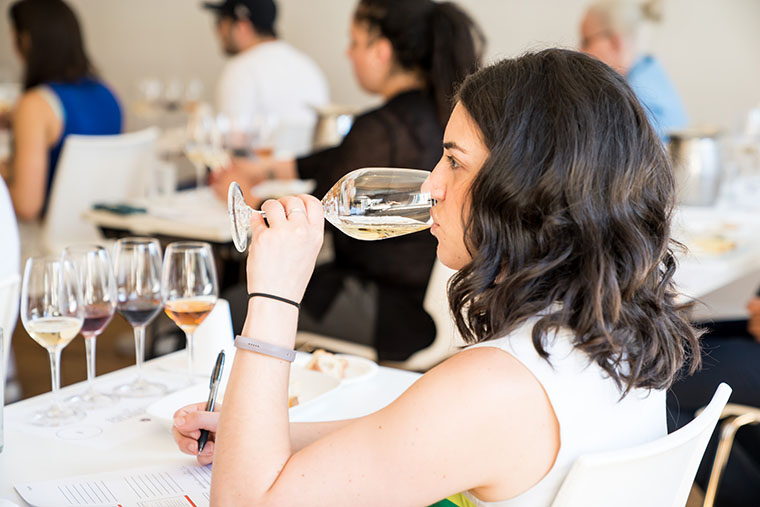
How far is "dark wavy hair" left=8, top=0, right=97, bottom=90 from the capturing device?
3580 mm

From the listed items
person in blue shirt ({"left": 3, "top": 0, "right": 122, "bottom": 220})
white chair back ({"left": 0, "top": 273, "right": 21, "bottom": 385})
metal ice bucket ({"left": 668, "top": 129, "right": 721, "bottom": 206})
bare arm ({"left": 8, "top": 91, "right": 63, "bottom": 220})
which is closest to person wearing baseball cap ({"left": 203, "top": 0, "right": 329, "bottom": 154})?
person in blue shirt ({"left": 3, "top": 0, "right": 122, "bottom": 220})

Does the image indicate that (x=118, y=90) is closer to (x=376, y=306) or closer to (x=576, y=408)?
(x=376, y=306)

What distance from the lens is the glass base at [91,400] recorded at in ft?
4.44

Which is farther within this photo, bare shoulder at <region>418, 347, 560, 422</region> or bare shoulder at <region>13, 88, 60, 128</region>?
bare shoulder at <region>13, 88, 60, 128</region>

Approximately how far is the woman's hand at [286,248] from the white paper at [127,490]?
27 centimetres

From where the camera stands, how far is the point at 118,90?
6.99 metres

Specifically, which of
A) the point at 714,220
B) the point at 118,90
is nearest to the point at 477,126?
the point at 714,220

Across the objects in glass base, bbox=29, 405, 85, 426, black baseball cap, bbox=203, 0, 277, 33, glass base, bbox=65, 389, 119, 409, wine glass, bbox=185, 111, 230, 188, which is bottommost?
wine glass, bbox=185, 111, 230, 188

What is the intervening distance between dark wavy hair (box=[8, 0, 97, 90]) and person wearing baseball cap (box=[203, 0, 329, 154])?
32.9 inches

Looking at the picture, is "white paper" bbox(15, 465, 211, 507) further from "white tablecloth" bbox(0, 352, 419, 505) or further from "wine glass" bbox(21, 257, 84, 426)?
"wine glass" bbox(21, 257, 84, 426)

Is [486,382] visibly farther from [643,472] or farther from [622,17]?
[622,17]

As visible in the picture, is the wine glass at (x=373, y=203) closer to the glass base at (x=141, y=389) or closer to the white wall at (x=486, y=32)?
the glass base at (x=141, y=389)

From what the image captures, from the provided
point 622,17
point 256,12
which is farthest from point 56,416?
point 256,12

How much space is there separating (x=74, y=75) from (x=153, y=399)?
2.65 m
